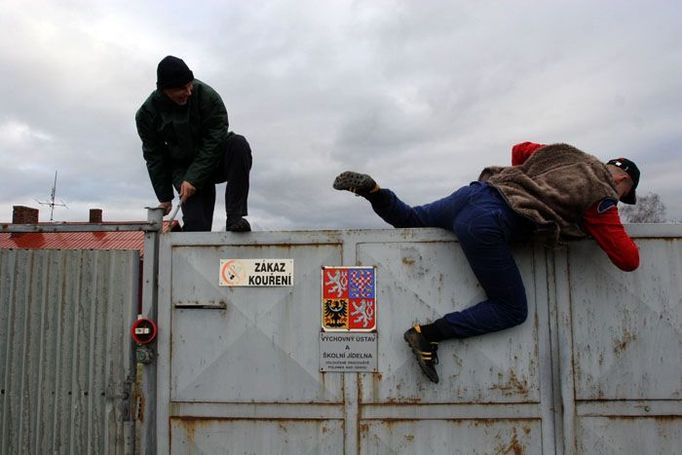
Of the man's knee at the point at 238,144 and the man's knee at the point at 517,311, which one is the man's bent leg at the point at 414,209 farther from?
the man's knee at the point at 238,144

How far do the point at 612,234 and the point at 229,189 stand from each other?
228 cm

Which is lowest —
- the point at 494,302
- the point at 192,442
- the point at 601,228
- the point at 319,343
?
the point at 192,442

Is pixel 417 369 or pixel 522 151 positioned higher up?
pixel 522 151

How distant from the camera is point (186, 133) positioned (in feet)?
11.0

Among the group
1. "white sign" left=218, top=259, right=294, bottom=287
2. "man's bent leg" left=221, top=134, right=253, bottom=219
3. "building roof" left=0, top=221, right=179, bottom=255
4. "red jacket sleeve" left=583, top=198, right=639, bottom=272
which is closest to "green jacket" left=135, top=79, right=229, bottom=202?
"man's bent leg" left=221, top=134, right=253, bottom=219

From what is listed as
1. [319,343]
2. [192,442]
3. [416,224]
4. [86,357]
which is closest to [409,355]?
[319,343]

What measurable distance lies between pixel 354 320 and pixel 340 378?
1.13 feet

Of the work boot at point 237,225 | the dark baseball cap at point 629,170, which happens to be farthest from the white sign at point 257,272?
the dark baseball cap at point 629,170

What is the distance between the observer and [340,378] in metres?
2.85

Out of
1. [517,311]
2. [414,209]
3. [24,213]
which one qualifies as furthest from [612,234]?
[24,213]

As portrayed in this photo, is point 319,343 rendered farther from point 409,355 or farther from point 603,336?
point 603,336

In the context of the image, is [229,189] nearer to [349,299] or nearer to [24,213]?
[349,299]

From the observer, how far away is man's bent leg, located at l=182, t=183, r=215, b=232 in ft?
11.0

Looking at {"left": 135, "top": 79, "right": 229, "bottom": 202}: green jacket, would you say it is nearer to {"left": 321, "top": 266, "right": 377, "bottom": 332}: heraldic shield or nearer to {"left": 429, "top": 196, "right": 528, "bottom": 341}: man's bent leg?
{"left": 321, "top": 266, "right": 377, "bottom": 332}: heraldic shield
